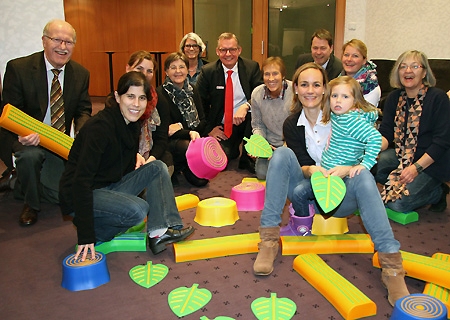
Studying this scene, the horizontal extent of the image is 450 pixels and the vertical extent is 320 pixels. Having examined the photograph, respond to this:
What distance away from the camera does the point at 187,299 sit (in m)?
1.88

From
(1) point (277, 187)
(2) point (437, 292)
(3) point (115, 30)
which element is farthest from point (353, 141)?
(3) point (115, 30)

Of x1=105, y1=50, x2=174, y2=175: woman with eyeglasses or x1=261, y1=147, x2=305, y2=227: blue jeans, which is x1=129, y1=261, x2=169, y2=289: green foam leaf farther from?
x1=105, y1=50, x2=174, y2=175: woman with eyeglasses

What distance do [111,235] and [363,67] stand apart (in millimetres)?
2257

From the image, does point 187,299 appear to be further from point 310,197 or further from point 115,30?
point 115,30

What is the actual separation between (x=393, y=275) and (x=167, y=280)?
1023 mm

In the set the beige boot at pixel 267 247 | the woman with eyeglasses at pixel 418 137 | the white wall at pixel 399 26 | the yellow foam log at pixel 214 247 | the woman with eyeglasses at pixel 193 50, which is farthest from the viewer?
the white wall at pixel 399 26

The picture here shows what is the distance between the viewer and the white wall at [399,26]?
4.95 metres

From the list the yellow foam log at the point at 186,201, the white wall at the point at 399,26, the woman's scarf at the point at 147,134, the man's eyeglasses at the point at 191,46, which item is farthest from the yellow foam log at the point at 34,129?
the white wall at the point at 399,26

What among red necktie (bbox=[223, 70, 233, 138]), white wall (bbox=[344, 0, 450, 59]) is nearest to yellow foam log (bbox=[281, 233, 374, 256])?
red necktie (bbox=[223, 70, 233, 138])

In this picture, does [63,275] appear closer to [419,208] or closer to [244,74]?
[419,208]

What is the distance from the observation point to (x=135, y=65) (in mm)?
2994

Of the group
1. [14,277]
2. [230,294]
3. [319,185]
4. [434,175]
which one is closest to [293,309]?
[230,294]

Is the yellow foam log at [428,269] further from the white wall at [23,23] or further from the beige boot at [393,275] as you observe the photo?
the white wall at [23,23]

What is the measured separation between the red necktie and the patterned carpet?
1444 mm
